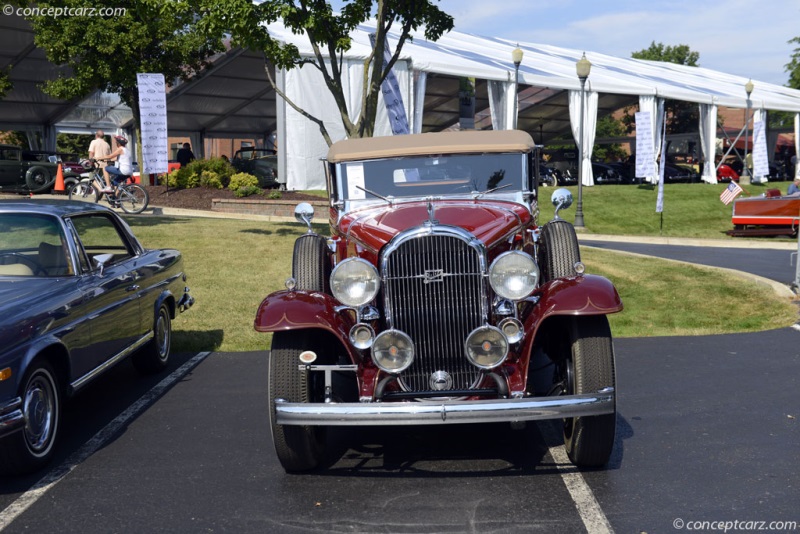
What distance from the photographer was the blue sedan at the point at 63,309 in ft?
15.3

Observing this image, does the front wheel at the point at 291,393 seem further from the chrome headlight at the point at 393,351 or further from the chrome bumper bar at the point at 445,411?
the chrome headlight at the point at 393,351

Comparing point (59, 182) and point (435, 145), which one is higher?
point (59, 182)

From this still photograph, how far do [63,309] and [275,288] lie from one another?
6.00 metres

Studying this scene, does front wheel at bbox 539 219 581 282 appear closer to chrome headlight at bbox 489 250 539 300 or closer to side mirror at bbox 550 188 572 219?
side mirror at bbox 550 188 572 219

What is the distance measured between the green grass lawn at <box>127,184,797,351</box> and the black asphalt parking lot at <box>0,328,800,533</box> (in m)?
2.61

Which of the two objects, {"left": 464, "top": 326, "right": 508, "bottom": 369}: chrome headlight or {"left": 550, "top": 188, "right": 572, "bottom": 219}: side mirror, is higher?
{"left": 550, "top": 188, "right": 572, "bottom": 219}: side mirror

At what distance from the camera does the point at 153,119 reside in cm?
1788

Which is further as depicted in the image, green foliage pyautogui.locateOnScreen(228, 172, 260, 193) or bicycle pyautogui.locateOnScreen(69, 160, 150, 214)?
green foliage pyautogui.locateOnScreen(228, 172, 260, 193)

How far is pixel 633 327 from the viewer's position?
947 centimetres

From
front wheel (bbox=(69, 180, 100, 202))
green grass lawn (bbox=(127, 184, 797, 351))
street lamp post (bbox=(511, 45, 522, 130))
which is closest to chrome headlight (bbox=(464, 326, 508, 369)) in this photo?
green grass lawn (bbox=(127, 184, 797, 351))

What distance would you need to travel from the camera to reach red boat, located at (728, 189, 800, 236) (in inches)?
800

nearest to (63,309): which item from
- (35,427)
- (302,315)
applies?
(35,427)

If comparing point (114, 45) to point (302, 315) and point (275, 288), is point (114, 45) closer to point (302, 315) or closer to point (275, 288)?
point (275, 288)

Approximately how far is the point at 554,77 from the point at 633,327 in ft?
68.1
